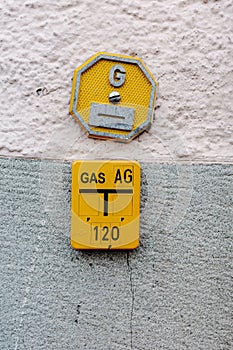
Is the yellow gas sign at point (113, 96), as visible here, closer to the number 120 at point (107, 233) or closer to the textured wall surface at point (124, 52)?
the textured wall surface at point (124, 52)

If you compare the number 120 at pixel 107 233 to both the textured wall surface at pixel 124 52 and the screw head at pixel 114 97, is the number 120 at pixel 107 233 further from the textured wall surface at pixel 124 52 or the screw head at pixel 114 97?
the screw head at pixel 114 97

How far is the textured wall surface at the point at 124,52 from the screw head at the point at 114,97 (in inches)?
3.6

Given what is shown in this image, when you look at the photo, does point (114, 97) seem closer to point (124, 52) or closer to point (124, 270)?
point (124, 52)

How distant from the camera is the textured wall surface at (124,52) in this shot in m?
0.87

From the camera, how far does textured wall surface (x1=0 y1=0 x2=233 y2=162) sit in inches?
34.4

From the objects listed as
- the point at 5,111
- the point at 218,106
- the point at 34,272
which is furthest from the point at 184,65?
the point at 34,272

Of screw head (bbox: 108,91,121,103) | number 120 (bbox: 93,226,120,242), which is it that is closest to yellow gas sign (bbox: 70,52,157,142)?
screw head (bbox: 108,91,121,103)

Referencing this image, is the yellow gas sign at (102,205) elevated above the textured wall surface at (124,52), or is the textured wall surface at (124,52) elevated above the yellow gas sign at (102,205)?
the textured wall surface at (124,52)

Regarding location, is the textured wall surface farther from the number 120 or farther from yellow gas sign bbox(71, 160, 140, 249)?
the number 120

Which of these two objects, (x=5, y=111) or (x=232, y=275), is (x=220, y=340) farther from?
(x=5, y=111)

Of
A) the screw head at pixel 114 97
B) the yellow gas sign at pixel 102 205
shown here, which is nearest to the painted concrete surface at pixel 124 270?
the yellow gas sign at pixel 102 205

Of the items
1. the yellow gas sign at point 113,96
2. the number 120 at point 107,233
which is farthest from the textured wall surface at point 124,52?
the number 120 at point 107,233

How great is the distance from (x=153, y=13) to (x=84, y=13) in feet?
0.49

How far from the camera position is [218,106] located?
0.91 m
